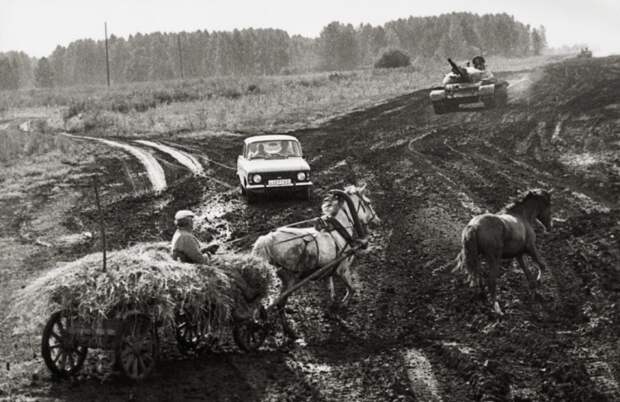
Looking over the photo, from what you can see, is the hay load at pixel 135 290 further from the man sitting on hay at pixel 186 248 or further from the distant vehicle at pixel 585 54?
the distant vehicle at pixel 585 54

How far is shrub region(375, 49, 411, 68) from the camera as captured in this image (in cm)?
7144

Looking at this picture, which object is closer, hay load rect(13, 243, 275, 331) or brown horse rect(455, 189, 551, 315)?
hay load rect(13, 243, 275, 331)

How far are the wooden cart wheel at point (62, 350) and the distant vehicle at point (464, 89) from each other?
26990mm

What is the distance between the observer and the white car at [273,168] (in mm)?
19062

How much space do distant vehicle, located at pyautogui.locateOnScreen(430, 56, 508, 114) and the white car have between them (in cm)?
1572

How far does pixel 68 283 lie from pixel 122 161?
66.0 ft

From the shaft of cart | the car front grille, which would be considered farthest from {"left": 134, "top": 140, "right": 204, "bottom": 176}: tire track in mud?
the shaft of cart

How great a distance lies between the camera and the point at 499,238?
38.5 feet

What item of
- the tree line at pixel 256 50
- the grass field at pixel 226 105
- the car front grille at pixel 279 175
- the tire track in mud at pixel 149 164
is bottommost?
the tire track in mud at pixel 149 164

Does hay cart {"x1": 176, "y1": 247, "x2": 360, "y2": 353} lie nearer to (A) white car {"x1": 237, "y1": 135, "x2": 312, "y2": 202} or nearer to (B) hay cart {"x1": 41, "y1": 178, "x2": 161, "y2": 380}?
(B) hay cart {"x1": 41, "y1": 178, "x2": 161, "y2": 380}

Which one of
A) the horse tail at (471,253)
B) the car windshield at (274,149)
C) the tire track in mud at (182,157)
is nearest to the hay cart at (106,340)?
the horse tail at (471,253)

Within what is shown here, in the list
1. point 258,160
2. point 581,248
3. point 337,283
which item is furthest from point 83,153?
point 581,248

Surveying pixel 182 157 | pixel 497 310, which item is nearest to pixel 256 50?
pixel 182 157

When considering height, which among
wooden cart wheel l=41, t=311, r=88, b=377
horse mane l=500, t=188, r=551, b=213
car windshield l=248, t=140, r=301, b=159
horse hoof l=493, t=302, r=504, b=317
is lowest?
horse hoof l=493, t=302, r=504, b=317
